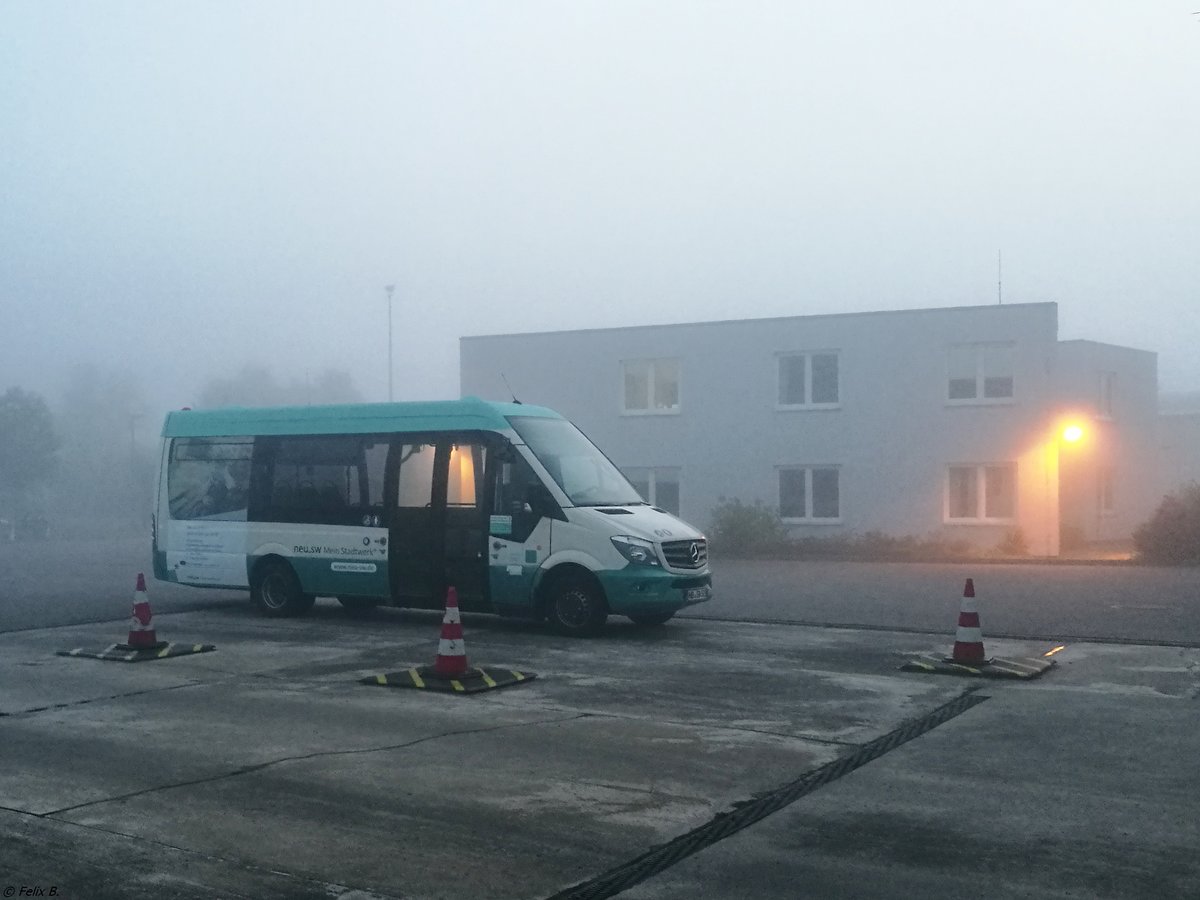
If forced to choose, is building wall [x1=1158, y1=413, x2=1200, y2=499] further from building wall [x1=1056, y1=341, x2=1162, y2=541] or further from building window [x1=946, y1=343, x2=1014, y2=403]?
building window [x1=946, y1=343, x2=1014, y2=403]

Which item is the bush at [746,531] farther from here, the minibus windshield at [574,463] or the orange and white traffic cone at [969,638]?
the orange and white traffic cone at [969,638]

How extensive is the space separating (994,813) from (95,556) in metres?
30.5

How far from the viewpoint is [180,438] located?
1806cm

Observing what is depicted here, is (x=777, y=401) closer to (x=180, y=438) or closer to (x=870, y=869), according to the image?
(x=180, y=438)

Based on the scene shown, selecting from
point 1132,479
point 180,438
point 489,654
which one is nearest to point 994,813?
point 489,654

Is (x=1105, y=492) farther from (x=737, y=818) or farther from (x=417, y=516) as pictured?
(x=737, y=818)

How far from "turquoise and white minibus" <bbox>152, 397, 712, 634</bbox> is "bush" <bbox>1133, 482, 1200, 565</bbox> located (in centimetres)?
1550

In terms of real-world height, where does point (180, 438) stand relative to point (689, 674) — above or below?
above

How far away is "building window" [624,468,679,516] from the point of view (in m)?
35.5

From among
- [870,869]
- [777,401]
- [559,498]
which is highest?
[777,401]

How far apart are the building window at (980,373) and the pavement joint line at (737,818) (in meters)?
23.6

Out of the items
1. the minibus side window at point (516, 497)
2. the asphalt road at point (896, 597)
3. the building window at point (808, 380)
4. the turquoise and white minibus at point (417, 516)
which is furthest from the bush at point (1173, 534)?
the minibus side window at point (516, 497)

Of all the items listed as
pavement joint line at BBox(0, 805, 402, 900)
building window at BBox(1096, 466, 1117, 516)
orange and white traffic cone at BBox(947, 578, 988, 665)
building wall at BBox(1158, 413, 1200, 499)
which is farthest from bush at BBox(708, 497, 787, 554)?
pavement joint line at BBox(0, 805, 402, 900)

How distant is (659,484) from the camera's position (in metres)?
35.8
